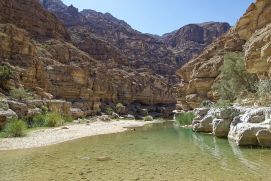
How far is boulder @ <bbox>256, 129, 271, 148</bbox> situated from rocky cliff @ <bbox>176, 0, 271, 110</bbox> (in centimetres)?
1388

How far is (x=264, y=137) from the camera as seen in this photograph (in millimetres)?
20219

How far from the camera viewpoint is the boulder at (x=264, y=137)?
20109mm

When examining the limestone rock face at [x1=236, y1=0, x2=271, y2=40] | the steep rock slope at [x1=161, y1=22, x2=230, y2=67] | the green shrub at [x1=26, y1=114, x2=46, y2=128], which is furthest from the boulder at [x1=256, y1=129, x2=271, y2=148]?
the steep rock slope at [x1=161, y1=22, x2=230, y2=67]

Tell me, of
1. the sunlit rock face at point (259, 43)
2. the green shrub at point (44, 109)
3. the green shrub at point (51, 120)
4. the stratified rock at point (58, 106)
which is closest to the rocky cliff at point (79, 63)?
the stratified rock at point (58, 106)

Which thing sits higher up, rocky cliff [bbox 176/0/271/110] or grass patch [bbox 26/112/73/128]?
rocky cliff [bbox 176/0/271/110]

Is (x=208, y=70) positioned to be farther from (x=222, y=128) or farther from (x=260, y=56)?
(x=222, y=128)

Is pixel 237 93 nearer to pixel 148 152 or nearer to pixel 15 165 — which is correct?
pixel 148 152

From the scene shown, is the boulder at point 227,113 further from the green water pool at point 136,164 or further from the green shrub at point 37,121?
the green shrub at point 37,121

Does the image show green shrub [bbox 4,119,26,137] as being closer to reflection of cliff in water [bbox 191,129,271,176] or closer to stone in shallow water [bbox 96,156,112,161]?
stone in shallow water [bbox 96,156,112,161]

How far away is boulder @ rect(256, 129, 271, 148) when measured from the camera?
20109 mm

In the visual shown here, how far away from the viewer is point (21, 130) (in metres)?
28.5

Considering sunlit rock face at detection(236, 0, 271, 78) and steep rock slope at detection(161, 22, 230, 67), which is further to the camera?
steep rock slope at detection(161, 22, 230, 67)

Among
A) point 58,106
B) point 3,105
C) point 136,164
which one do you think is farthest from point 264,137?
point 58,106

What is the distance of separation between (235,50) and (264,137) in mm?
43506
